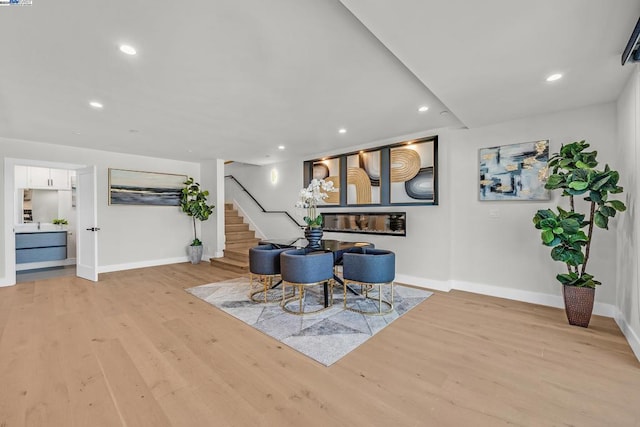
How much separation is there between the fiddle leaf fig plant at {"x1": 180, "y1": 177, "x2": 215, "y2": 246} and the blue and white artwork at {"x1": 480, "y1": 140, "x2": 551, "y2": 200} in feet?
19.3

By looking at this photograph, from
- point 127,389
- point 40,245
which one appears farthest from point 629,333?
point 40,245

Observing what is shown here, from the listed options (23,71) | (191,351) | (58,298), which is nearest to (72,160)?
(58,298)

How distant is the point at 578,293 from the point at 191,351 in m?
4.09

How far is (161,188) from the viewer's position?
6.64 metres

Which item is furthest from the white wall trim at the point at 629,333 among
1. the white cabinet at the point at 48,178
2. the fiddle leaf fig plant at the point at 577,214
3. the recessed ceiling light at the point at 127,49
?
the white cabinet at the point at 48,178

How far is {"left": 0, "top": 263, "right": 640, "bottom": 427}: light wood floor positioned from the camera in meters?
1.76

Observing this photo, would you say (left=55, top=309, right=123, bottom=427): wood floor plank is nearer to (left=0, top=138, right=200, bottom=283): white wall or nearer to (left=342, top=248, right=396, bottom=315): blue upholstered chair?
(left=342, top=248, right=396, bottom=315): blue upholstered chair

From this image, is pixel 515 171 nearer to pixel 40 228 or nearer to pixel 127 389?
pixel 127 389

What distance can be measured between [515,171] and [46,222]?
33.7 feet

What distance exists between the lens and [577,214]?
299 cm

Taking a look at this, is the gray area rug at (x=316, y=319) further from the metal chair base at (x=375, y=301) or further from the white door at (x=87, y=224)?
the white door at (x=87, y=224)

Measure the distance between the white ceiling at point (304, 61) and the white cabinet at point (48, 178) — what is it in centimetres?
318

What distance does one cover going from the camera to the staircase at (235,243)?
236 inches

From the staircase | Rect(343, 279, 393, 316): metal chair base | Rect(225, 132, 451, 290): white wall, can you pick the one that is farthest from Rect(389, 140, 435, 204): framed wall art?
the staircase
